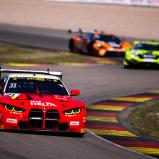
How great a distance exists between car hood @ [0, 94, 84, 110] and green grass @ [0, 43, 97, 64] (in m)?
16.8

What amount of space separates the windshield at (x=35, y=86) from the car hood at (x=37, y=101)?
527 millimetres

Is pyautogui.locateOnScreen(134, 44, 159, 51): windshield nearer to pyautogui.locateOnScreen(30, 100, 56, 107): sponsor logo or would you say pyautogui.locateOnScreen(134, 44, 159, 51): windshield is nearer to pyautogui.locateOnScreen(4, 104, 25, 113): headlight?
pyautogui.locateOnScreen(30, 100, 56, 107): sponsor logo

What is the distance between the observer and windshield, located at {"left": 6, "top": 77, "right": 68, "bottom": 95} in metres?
15.3

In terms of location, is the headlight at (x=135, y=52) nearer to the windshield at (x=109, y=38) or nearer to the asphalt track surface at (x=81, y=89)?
the asphalt track surface at (x=81, y=89)

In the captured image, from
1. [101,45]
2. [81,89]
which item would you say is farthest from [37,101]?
[101,45]

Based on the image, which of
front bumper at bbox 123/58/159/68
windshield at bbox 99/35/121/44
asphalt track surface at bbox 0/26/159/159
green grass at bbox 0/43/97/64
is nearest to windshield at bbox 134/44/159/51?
front bumper at bbox 123/58/159/68

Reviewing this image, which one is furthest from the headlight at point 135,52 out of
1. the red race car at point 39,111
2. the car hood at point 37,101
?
the car hood at point 37,101

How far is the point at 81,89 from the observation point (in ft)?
77.7

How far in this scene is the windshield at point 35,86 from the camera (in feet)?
50.2

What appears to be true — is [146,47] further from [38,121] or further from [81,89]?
[38,121]

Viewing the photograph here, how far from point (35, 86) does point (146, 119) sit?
3.73m

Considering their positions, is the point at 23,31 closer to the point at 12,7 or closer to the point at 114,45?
the point at 12,7

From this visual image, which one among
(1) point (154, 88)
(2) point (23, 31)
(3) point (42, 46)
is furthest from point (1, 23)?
(1) point (154, 88)

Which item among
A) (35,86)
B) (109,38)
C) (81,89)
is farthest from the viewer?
(109,38)
